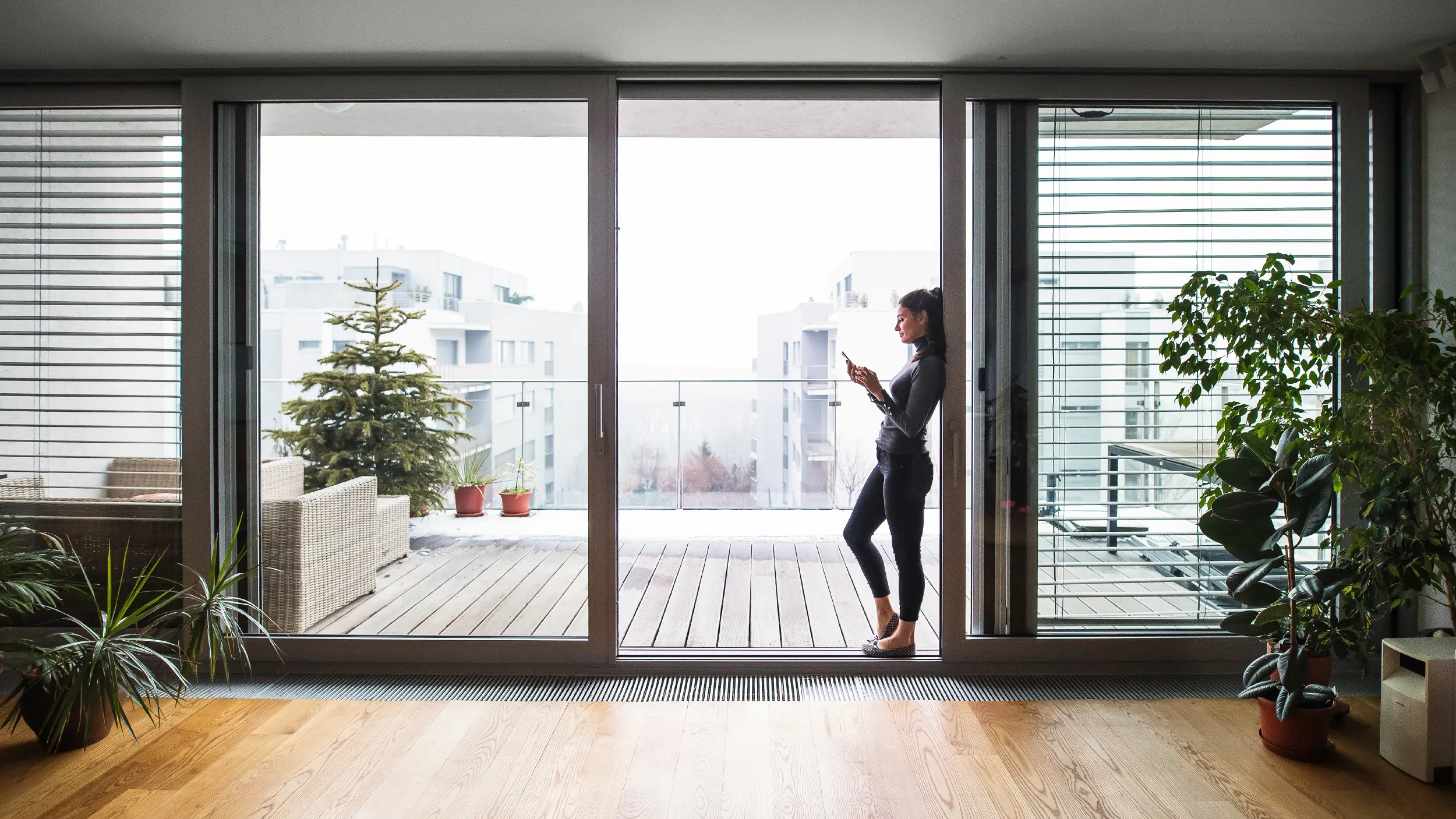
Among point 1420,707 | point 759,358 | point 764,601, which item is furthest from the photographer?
point 759,358

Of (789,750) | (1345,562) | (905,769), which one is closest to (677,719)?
(789,750)

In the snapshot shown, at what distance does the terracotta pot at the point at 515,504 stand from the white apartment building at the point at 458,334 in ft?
0.49

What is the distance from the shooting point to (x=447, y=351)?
3168 millimetres

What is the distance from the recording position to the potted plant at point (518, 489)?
3197mm

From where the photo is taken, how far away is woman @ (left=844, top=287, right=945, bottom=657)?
313 centimetres

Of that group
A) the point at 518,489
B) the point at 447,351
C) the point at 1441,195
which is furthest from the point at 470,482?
the point at 1441,195

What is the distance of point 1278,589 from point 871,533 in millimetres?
1382

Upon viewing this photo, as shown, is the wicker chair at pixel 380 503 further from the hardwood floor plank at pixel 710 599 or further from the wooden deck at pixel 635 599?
the hardwood floor plank at pixel 710 599

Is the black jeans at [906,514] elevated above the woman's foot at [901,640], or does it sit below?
above

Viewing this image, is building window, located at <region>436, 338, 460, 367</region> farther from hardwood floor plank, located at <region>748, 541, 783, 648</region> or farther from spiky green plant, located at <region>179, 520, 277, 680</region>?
hardwood floor plank, located at <region>748, 541, 783, 648</region>

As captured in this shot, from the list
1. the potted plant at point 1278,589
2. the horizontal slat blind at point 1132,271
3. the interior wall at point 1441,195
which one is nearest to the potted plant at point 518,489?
the horizontal slat blind at point 1132,271

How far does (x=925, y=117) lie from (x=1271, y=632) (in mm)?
2301

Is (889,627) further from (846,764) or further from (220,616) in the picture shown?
(220,616)

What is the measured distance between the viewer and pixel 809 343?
18.2 ft
